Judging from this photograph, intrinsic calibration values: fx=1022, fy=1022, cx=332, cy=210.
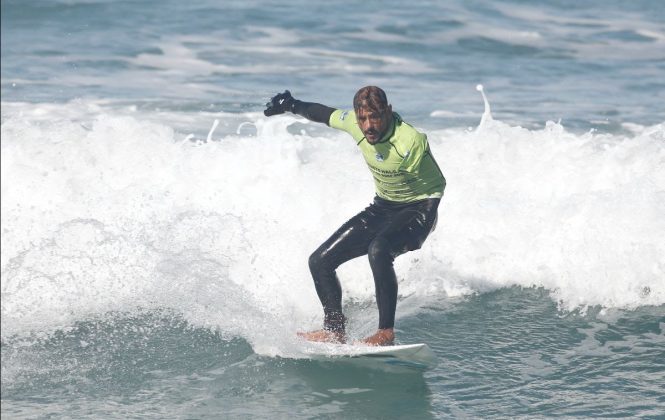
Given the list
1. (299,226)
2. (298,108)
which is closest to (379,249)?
(298,108)

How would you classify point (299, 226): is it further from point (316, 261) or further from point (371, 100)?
point (371, 100)

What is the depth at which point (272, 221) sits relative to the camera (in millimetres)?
10180

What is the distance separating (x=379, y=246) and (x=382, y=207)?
0.42 metres

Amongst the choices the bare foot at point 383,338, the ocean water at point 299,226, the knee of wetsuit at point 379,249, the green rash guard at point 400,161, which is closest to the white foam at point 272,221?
the ocean water at point 299,226

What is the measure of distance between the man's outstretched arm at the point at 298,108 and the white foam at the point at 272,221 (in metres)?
1.38

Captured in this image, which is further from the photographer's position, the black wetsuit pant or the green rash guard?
the black wetsuit pant

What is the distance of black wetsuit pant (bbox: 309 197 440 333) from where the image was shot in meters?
6.61

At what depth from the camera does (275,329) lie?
7.14 metres

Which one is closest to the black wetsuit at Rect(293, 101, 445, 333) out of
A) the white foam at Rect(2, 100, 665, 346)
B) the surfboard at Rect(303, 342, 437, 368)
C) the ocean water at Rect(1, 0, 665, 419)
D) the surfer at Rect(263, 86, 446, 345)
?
the surfer at Rect(263, 86, 446, 345)

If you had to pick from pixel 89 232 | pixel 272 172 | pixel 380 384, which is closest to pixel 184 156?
pixel 272 172

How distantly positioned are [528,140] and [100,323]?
5.29 m

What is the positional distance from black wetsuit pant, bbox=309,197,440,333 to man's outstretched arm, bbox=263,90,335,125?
2.22ft

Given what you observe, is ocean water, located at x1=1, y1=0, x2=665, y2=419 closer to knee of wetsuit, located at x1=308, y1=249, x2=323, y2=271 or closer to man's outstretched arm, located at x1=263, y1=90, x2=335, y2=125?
knee of wetsuit, located at x1=308, y1=249, x2=323, y2=271

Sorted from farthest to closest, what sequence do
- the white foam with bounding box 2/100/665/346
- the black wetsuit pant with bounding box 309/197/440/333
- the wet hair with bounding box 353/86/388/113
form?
the white foam with bounding box 2/100/665/346
the black wetsuit pant with bounding box 309/197/440/333
the wet hair with bounding box 353/86/388/113
